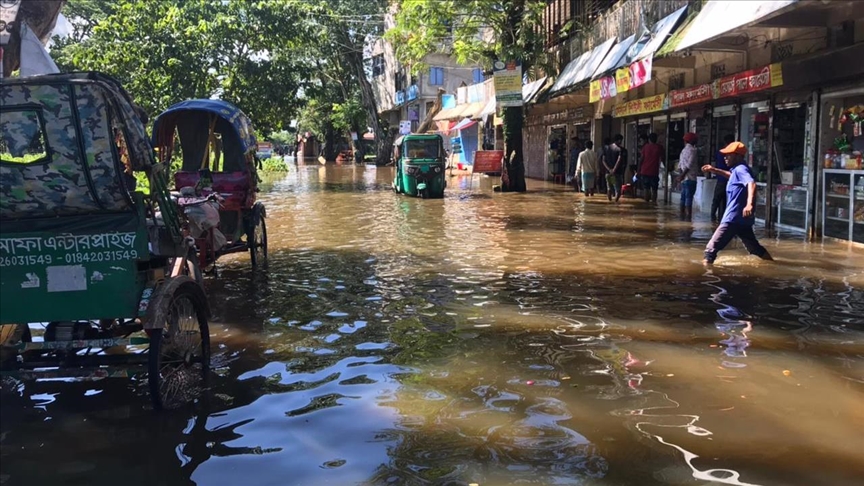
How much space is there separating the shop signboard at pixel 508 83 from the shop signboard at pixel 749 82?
8.27 m

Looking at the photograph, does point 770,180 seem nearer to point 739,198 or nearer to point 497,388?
point 739,198

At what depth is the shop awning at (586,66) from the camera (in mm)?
19438

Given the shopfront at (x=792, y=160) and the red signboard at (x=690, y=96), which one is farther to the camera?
the red signboard at (x=690, y=96)

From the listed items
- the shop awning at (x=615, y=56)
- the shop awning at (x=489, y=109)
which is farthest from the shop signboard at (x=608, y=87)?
the shop awning at (x=489, y=109)

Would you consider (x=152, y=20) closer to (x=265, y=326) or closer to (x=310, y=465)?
(x=265, y=326)

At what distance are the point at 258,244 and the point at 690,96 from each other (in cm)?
1058

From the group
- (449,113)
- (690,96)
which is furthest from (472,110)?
Answer: (690,96)

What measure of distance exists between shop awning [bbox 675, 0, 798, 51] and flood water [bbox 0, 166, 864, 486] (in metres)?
3.16

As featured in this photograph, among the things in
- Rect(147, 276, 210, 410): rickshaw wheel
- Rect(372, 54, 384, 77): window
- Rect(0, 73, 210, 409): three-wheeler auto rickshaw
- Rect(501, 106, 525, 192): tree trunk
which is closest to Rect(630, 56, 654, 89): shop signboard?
Rect(501, 106, 525, 192): tree trunk

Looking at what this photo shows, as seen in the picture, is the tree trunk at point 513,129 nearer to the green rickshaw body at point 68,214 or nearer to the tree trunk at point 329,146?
the green rickshaw body at point 68,214

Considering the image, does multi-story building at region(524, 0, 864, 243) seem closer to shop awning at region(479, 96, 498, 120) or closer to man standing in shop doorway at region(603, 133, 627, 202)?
man standing in shop doorway at region(603, 133, 627, 202)

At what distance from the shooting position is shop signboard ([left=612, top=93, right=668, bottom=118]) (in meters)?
18.3

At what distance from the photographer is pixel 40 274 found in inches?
175

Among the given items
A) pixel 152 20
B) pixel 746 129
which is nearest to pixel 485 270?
pixel 746 129
